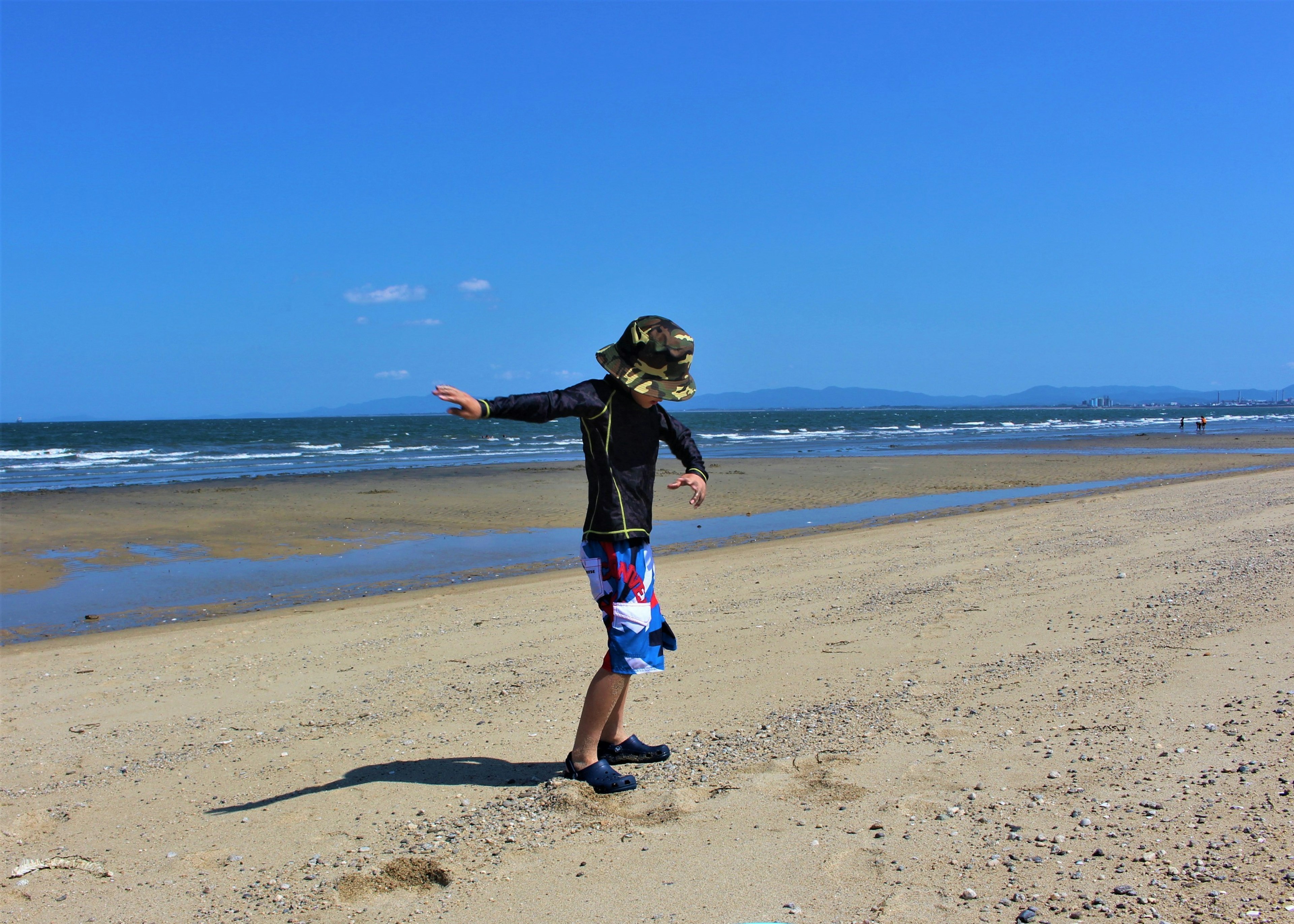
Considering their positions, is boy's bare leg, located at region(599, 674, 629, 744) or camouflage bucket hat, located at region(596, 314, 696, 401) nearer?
camouflage bucket hat, located at region(596, 314, 696, 401)

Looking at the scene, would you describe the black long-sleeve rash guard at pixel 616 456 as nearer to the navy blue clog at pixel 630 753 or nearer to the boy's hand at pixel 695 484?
the boy's hand at pixel 695 484

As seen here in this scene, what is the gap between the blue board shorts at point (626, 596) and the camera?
12.4 feet

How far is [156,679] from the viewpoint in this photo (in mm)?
6148

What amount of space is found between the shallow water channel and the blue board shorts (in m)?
6.61

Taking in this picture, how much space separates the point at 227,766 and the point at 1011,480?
21970 mm

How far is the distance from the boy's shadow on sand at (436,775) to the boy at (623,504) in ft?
1.06

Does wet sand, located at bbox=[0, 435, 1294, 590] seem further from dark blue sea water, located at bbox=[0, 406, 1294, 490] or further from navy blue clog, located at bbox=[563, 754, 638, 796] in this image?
navy blue clog, located at bbox=[563, 754, 638, 796]

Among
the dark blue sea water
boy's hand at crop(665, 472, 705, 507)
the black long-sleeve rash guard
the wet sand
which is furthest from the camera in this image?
the dark blue sea water

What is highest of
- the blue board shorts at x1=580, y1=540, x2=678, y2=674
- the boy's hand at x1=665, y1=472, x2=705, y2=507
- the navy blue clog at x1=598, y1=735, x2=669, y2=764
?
the boy's hand at x1=665, y1=472, x2=705, y2=507

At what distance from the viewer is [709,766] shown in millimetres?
4059

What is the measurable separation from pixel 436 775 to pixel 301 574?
316 inches

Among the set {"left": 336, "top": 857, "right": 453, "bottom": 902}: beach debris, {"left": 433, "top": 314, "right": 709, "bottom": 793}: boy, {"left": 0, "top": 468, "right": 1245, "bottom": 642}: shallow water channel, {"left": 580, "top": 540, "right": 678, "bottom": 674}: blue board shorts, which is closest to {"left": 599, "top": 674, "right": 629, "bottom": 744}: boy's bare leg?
{"left": 433, "top": 314, "right": 709, "bottom": 793}: boy

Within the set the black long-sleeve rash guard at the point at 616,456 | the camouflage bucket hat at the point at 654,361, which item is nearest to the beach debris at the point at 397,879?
the black long-sleeve rash guard at the point at 616,456

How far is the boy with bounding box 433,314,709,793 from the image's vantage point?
12.4ft
